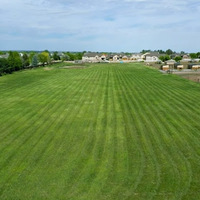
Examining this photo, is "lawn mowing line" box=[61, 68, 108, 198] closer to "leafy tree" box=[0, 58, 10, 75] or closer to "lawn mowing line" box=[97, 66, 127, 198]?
"lawn mowing line" box=[97, 66, 127, 198]

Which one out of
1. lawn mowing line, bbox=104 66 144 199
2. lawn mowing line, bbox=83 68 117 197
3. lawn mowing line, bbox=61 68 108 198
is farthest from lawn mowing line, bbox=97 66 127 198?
lawn mowing line, bbox=61 68 108 198

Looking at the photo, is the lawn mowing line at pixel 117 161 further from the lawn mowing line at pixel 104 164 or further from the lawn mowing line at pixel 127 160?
the lawn mowing line at pixel 104 164

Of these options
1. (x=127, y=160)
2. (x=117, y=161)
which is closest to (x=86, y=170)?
(x=117, y=161)

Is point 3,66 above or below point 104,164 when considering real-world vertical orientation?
above

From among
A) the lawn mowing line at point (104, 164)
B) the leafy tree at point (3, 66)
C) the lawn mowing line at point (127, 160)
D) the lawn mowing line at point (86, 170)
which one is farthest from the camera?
the leafy tree at point (3, 66)

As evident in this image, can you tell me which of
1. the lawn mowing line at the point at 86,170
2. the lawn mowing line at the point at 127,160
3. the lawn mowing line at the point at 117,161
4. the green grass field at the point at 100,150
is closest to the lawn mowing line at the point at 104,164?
the green grass field at the point at 100,150

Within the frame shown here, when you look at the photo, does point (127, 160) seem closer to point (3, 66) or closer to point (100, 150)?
point (100, 150)

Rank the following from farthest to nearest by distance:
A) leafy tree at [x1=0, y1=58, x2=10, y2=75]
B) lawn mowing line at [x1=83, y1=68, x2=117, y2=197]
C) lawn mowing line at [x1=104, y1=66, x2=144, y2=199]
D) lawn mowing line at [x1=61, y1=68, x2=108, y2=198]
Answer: leafy tree at [x1=0, y1=58, x2=10, y2=75] < lawn mowing line at [x1=83, y1=68, x2=117, y2=197] < lawn mowing line at [x1=61, y1=68, x2=108, y2=198] < lawn mowing line at [x1=104, y1=66, x2=144, y2=199]

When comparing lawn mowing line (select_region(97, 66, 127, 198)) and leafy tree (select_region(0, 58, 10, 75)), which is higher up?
leafy tree (select_region(0, 58, 10, 75))
